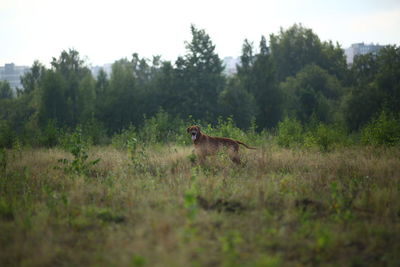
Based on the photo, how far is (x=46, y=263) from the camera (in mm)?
4293

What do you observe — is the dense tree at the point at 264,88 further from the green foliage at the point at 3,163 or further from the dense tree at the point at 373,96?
the green foliage at the point at 3,163

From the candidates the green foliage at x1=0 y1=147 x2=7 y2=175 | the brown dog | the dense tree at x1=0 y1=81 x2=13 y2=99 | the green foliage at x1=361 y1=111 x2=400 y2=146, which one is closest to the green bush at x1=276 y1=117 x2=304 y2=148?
the green foliage at x1=361 y1=111 x2=400 y2=146

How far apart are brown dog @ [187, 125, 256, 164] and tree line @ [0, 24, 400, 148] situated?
24.6m

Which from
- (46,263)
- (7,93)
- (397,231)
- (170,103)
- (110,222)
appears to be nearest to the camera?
(46,263)

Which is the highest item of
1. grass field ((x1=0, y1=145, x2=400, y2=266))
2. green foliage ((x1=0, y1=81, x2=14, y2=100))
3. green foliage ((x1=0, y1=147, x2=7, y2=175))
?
green foliage ((x1=0, y1=81, x2=14, y2=100))

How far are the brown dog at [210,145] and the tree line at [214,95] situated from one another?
24597mm

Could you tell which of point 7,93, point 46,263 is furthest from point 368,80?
point 7,93

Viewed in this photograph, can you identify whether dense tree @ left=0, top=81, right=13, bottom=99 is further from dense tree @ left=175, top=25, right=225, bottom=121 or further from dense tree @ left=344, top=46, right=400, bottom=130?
dense tree @ left=344, top=46, right=400, bottom=130

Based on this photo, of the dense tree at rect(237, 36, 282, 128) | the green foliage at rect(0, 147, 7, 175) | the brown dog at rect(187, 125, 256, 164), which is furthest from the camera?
the dense tree at rect(237, 36, 282, 128)

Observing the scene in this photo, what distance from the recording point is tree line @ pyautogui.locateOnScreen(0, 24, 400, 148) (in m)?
40.9

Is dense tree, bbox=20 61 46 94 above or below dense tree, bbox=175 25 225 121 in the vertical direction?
above

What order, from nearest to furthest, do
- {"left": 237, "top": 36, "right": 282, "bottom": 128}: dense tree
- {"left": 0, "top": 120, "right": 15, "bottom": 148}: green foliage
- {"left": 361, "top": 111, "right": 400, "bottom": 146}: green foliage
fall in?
{"left": 361, "top": 111, "right": 400, "bottom": 146}: green foliage → {"left": 0, "top": 120, "right": 15, "bottom": 148}: green foliage → {"left": 237, "top": 36, "right": 282, "bottom": 128}: dense tree

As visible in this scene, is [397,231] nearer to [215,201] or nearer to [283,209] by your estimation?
[283,209]

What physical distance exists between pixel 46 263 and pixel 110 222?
1383 millimetres
